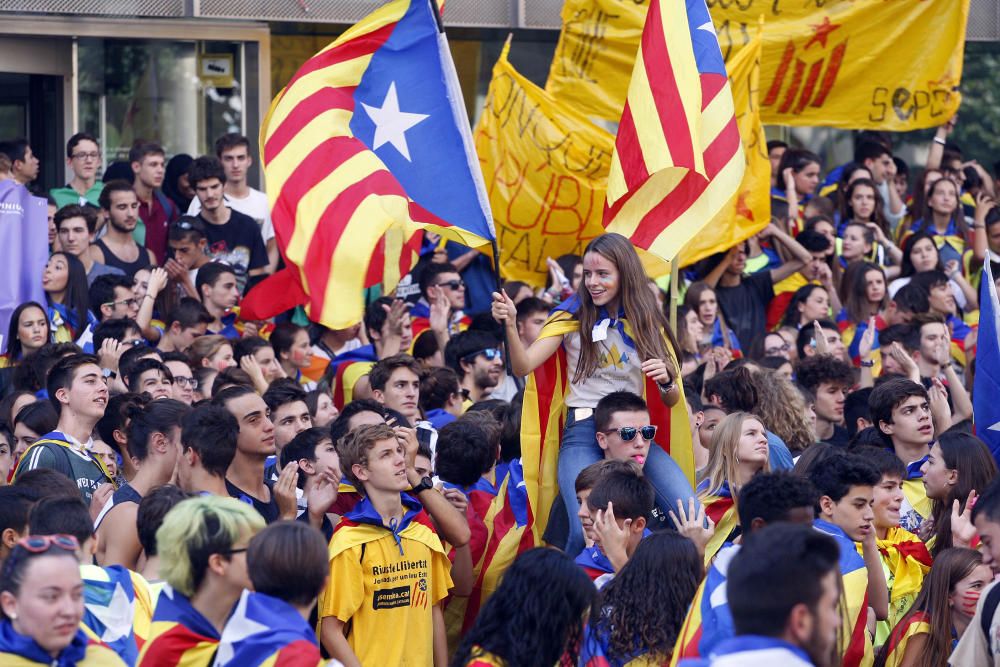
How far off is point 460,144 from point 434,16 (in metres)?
0.75

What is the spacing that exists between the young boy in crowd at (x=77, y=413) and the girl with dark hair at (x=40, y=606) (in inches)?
114

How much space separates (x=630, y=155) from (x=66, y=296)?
3.68 metres

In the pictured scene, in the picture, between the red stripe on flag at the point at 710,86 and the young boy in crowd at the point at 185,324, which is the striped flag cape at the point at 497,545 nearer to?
the red stripe on flag at the point at 710,86

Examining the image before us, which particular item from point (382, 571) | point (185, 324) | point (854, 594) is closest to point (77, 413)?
point (382, 571)

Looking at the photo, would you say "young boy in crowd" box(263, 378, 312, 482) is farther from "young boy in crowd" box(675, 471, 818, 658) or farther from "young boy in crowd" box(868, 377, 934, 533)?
"young boy in crowd" box(675, 471, 818, 658)

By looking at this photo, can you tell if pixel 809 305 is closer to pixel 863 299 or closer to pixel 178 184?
pixel 863 299

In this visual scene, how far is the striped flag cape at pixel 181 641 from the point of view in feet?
16.1

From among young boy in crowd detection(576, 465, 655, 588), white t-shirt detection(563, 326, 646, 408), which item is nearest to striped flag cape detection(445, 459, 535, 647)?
white t-shirt detection(563, 326, 646, 408)

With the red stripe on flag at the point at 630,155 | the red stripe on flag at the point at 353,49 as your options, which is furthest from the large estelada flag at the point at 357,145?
the red stripe on flag at the point at 630,155

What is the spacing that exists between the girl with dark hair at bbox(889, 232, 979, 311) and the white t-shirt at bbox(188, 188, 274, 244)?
4.57m

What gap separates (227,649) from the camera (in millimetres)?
4605

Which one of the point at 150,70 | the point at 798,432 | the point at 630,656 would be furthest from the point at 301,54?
the point at 630,656

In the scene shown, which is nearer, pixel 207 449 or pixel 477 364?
pixel 207 449

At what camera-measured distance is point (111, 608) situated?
522 cm
